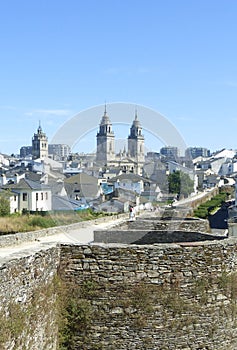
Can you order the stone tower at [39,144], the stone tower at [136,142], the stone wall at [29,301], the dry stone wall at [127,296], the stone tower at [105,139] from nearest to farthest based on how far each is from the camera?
the stone wall at [29,301] → the dry stone wall at [127,296] → the stone tower at [105,139] → the stone tower at [136,142] → the stone tower at [39,144]

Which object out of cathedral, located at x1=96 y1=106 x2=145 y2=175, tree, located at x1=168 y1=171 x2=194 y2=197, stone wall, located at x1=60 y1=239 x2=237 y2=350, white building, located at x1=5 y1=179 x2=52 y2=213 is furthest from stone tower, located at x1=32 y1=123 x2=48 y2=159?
stone wall, located at x1=60 y1=239 x2=237 y2=350

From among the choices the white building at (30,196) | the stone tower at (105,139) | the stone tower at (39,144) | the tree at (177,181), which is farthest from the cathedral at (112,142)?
the stone tower at (39,144)

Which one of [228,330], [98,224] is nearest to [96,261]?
[228,330]

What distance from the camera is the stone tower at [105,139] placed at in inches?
598

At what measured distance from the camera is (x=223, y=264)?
30.5 ft

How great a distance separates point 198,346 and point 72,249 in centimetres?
262

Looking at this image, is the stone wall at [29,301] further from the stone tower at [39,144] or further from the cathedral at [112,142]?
the stone tower at [39,144]

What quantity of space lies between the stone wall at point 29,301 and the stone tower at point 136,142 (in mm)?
7068

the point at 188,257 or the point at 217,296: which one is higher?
the point at 188,257

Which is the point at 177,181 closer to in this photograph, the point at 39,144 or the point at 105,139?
the point at 105,139

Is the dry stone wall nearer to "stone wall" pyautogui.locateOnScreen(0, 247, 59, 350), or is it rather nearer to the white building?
"stone wall" pyautogui.locateOnScreen(0, 247, 59, 350)

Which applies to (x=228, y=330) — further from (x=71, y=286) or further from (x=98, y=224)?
(x=98, y=224)

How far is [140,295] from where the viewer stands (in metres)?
8.56

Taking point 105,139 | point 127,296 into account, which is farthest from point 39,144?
point 127,296
